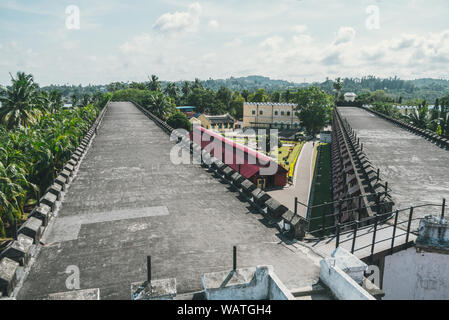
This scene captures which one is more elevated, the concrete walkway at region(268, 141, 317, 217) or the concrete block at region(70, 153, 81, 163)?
the concrete block at region(70, 153, 81, 163)

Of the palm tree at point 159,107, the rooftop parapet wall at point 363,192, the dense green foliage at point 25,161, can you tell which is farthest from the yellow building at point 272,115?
the rooftop parapet wall at point 363,192

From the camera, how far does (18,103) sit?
3800 centimetres

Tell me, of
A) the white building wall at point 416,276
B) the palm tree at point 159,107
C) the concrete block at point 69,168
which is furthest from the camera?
the palm tree at point 159,107

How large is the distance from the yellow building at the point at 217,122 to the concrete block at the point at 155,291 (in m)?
90.6

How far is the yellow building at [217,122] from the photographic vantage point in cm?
9681

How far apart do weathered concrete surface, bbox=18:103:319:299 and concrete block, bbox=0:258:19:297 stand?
273 mm

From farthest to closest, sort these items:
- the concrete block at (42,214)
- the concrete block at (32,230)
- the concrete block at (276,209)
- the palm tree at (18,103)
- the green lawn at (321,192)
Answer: the palm tree at (18,103) < the green lawn at (321,192) < the concrete block at (276,209) < the concrete block at (42,214) < the concrete block at (32,230)

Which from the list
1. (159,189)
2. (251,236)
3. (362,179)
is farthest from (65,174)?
(362,179)

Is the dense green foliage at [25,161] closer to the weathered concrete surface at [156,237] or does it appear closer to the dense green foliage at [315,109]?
the weathered concrete surface at [156,237]

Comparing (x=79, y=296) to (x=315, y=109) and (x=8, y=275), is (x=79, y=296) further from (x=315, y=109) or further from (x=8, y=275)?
(x=315, y=109)

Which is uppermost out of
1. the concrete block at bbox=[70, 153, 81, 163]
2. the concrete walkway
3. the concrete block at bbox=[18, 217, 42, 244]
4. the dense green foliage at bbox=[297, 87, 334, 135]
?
the dense green foliage at bbox=[297, 87, 334, 135]

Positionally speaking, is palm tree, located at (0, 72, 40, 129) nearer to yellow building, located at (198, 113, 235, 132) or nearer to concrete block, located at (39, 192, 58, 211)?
concrete block, located at (39, 192, 58, 211)

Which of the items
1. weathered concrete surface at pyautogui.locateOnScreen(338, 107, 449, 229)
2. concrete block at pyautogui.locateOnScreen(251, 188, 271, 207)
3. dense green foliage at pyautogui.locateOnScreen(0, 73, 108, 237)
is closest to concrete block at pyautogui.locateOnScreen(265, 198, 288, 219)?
concrete block at pyautogui.locateOnScreen(251, 188, 271, 207)

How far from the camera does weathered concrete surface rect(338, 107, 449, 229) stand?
14414mm
